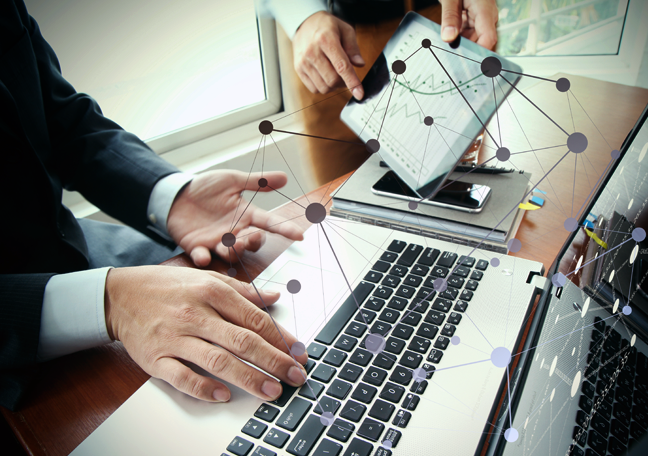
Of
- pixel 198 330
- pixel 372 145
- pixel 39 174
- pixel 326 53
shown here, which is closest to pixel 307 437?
pixel 198 330

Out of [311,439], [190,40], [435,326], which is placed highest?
[190,40]

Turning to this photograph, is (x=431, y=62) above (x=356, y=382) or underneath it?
above

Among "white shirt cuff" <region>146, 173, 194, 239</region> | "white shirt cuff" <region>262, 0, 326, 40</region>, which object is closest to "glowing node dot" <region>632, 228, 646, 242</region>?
"white shirt cuff" <region>262, 0, 326, 40</region>

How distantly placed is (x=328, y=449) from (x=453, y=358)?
4.4 inches

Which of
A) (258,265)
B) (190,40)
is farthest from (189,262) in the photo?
(190,40)

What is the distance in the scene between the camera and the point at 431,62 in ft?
1.14

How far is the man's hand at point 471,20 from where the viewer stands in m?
0.32

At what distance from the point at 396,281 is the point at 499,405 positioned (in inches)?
5.4

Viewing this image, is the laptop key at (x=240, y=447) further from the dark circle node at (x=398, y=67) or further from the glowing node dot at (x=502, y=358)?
the dark circle node at (x=398, y=67)

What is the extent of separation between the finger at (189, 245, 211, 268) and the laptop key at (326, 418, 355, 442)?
0.83 feet

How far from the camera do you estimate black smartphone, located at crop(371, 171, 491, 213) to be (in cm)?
44

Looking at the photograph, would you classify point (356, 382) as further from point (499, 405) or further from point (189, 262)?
point (189, 262)

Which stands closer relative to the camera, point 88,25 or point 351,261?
point 351,261
